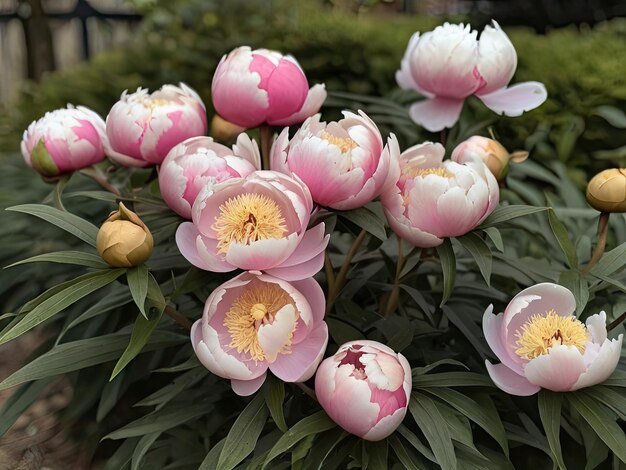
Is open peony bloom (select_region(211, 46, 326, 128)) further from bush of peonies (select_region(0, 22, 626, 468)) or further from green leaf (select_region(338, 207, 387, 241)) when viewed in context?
green leaf (select_region(338, 207, 387, 241))

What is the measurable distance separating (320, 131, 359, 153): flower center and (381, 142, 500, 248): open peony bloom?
0.16ft

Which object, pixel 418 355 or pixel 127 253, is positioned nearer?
pixel 127 253

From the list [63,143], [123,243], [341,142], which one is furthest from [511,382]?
[63,143]

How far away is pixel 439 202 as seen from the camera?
684mm

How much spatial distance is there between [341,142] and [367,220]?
79 mm

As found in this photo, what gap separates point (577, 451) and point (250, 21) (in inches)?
86.8

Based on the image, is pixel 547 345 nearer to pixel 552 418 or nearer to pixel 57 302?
pixel 552 418

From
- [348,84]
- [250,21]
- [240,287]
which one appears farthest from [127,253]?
[250,21]

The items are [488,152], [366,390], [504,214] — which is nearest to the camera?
[366,390]

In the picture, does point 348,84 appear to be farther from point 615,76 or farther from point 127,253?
point 127,253

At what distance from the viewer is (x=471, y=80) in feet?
2.90

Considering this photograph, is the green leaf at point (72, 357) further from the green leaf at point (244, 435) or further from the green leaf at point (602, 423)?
the green leaf at point (602, 423)

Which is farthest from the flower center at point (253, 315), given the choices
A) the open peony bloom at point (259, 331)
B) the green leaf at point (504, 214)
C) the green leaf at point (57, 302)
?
the green leaf at point (504, 214)

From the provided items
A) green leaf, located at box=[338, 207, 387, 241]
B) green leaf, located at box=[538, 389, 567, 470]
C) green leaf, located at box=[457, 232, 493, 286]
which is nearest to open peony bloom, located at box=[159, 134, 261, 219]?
green leaf, located at box=[338, 207, 387, 241]
